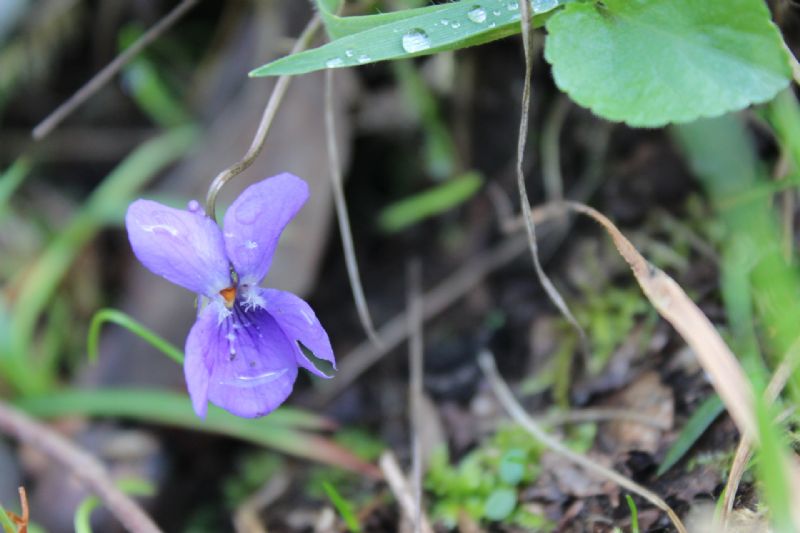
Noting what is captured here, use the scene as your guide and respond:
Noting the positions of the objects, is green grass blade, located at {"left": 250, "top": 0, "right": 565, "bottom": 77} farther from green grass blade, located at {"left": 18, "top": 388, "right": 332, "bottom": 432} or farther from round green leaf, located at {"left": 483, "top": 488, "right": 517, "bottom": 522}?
green grass blade, located at {"left": 18, "top": 388, "right": 332, "bottom": 432}

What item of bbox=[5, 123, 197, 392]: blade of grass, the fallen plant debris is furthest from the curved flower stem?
bbox=[5, 123, 197, 392]: blade of grass

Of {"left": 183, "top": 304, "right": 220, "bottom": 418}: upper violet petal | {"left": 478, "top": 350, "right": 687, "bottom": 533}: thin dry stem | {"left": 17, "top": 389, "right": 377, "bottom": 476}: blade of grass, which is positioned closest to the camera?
{"left": 183, "top": 304, "right": 220, "bottom": 418}: upper violet petal

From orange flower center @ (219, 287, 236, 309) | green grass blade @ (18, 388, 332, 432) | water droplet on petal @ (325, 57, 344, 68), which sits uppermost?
water droplet on petal @ (325, 57, 344, 68)

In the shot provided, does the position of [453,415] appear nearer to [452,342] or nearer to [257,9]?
[452,342]

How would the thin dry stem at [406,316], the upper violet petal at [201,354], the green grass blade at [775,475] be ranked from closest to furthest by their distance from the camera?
the green grass blade at [775,475], the upper violet petal at [201,354], the thin dry stem at [406,316]

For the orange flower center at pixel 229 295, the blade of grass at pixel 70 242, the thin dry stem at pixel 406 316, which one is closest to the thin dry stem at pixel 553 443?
the thin dry stem at pixel 406 316

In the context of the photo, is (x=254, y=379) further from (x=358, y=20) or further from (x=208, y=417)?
(x=208, y=417)

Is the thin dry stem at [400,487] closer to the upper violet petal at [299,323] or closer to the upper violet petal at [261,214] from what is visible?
the upper violet petal at [299,323]
